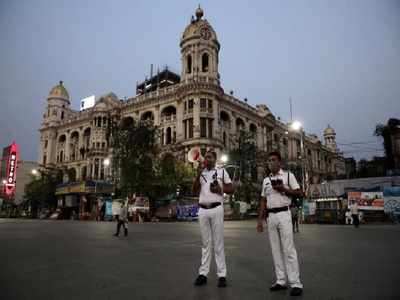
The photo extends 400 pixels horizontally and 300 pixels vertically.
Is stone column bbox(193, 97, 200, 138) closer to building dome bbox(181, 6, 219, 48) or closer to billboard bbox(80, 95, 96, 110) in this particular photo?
building dome bbox(181, 6, 219, 48)

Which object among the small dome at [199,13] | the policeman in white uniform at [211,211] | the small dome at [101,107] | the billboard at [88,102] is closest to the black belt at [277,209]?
the policeman in white uniform at [211,211]

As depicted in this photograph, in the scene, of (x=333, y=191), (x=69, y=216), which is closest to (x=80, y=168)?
(x=69, y=216)

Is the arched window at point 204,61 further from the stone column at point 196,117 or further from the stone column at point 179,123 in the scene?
the stone column at point 179,123

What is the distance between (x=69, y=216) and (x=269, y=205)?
176 ft

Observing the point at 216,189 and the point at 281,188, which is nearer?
the point at 281,188

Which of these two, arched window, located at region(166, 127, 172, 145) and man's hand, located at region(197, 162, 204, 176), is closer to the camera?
man's hand, located at region(197, 162, 204, 176)

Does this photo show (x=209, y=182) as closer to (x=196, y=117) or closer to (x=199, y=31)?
(x=196, y=117)

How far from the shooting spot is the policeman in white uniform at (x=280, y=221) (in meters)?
4.29

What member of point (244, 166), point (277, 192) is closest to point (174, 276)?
point (277, 192)

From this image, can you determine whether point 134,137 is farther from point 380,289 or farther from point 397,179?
point 380,289

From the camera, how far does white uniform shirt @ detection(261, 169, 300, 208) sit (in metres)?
4.58

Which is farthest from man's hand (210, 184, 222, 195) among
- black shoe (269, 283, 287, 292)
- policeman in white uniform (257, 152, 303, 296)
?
black shoe (269, 283, 287, 292)

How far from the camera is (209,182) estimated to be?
504cm

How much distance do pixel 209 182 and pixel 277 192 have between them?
3.45 feet
